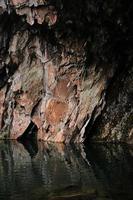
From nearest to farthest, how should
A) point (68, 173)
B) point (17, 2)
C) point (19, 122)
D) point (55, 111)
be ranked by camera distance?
point (68, 173) < point (17, 2) < point (55, 111) < point (19, 122)

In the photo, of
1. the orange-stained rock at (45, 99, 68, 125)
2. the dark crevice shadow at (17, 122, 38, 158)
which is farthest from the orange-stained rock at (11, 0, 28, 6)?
the dark crevice shadow at (17, 122, 38, 158)

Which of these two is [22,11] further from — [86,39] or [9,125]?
[9,125]

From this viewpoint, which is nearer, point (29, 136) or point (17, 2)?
point (17, 2)

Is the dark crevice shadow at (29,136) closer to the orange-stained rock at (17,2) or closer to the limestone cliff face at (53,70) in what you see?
Answer: the limestone cliff face at (53,70)

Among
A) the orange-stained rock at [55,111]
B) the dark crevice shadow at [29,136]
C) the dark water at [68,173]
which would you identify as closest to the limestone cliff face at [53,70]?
the orange-stained rock at [55,111]

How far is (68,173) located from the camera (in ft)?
81.9

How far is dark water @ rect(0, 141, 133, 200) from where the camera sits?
63.7 ft

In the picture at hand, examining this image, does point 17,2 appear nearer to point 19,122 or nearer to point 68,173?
point 19,122

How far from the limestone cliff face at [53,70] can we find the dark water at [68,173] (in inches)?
151

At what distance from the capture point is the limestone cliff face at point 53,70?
3869cm

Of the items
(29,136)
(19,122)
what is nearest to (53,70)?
(19,122)

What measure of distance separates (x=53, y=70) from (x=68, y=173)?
1871cm

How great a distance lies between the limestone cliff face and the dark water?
12.6 feet

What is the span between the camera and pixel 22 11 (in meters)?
39.3
